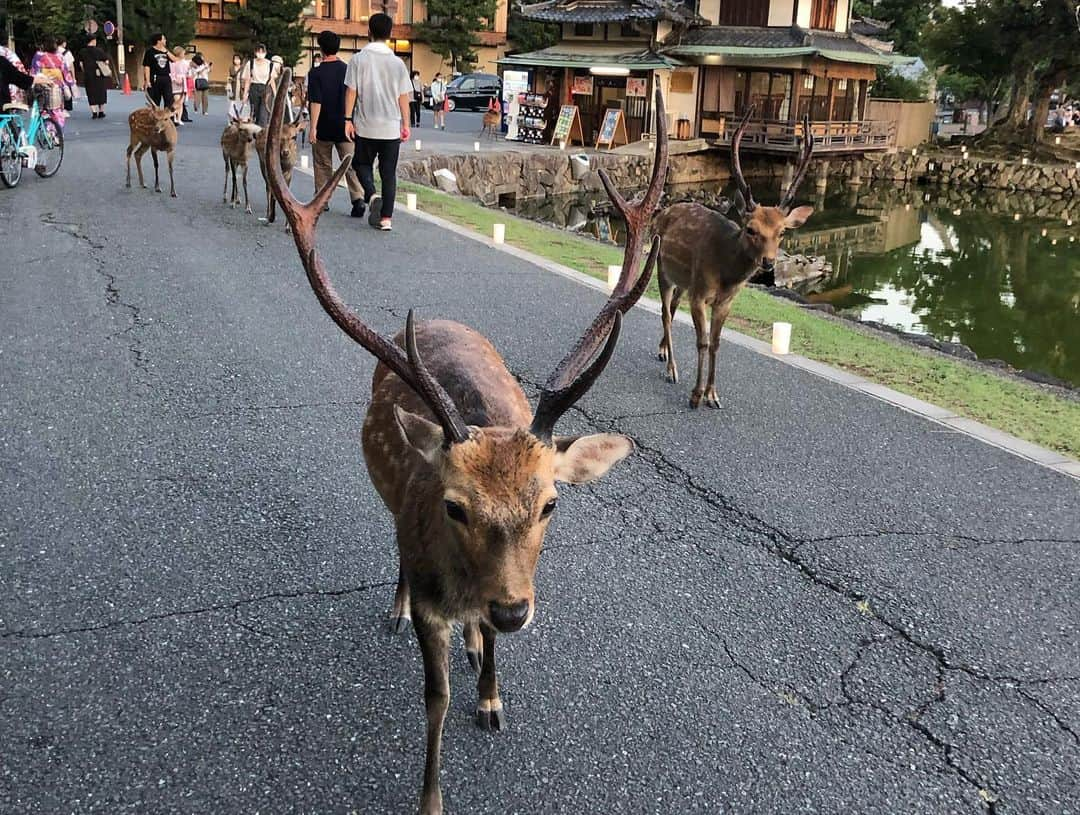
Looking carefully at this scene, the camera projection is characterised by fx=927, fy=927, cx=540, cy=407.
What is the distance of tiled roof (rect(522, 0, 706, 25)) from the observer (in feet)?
101

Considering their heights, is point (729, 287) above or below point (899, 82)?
below

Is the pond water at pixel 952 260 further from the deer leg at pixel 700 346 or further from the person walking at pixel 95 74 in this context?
the person walking at pixel 95 74

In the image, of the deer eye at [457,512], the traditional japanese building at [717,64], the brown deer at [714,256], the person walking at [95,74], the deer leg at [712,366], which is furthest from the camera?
the traditional japanese building at [717,64]

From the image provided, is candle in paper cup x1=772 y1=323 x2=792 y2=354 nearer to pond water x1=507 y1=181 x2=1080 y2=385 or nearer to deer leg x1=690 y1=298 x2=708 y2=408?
deer leg x1=690 y1=298 x2=708 y2=408

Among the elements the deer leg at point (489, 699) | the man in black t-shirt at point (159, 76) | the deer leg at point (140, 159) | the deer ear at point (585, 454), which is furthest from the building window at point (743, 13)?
the deer leg at point (489, 699)

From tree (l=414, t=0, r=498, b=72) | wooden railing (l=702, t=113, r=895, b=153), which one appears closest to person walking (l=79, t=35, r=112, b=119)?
wooden railing (l=702, t=113, r=895, b=153)

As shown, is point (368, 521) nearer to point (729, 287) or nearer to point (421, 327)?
point (421, 327)

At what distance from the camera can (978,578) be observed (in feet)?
13.7

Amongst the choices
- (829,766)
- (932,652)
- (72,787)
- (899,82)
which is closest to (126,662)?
(72,787)

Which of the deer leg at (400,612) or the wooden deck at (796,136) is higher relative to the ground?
the wooden deck at (796,136)

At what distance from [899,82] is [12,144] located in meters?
39.3

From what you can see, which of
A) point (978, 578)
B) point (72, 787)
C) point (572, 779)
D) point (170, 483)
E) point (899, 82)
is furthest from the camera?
point (899, 82)

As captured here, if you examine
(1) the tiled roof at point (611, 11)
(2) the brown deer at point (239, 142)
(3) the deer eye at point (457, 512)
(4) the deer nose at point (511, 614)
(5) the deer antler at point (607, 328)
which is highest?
(1) the tiled roof at point (611, 11)

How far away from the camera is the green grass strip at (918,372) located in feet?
21.1
